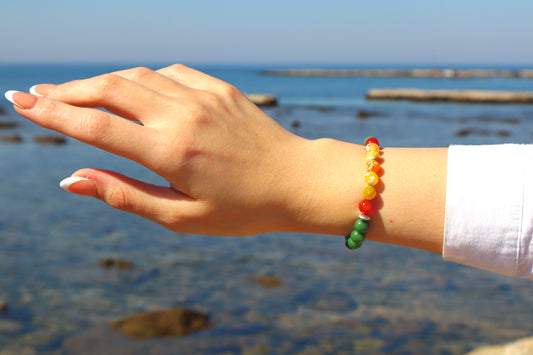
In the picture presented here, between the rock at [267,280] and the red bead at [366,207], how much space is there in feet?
17.2

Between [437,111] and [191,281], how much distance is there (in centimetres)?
3181

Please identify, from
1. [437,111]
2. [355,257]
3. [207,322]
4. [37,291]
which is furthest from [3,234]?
[437,111]

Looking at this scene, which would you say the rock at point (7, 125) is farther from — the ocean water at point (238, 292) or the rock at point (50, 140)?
the ocean water at point (238, 292)

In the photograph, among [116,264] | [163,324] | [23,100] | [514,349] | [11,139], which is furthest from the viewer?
[11,139]

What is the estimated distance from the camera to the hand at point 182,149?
125 cm

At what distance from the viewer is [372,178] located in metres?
1.38

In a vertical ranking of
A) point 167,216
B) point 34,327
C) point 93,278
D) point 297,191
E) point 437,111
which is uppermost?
point 437,111

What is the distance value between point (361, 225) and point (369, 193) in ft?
0.32

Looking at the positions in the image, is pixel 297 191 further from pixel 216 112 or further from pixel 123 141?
pixel 123 141

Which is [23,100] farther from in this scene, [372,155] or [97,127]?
[372,155]

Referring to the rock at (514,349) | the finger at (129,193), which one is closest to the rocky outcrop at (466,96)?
the rock at (514,349)

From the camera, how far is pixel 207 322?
18.0 feet

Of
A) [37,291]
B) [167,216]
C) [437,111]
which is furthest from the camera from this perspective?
[437,111]

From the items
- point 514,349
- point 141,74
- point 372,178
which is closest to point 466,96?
point 514,349
